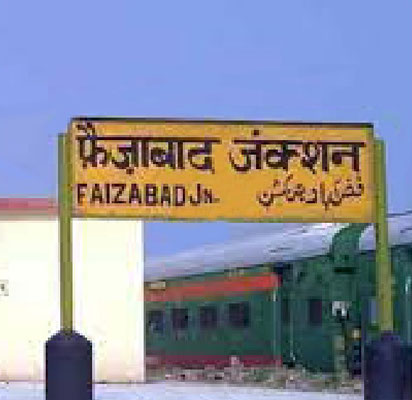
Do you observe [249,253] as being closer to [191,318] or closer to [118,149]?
[191,318]

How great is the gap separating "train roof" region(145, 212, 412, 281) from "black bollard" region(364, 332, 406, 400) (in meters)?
6.42

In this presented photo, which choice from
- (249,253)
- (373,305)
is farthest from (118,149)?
(249,253)

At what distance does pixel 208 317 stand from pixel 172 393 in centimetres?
882

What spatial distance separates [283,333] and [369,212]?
10.1 meters

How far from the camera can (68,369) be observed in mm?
13250

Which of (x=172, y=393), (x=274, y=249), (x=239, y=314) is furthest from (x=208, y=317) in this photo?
(x=172, y=393)

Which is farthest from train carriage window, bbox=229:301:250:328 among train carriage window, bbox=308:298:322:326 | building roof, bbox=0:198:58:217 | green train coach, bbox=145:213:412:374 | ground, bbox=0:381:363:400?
building roof, bbox=0:198:58:217

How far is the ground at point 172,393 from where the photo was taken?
715 inches

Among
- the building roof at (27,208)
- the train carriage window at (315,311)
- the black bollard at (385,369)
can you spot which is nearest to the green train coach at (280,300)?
the train carriage window at (315,311)

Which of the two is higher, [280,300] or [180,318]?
[280,300]

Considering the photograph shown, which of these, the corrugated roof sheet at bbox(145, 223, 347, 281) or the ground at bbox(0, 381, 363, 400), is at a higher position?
the corrugated roof sheet at bbox(145, 223, 347, 281)

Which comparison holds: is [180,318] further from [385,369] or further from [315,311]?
[385,369]

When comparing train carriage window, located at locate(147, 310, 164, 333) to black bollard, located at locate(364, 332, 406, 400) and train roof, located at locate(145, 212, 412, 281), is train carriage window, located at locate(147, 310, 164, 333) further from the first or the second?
black bollard, located at locate(364, 332, 406, 400)

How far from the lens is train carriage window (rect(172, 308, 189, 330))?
29375 mm
